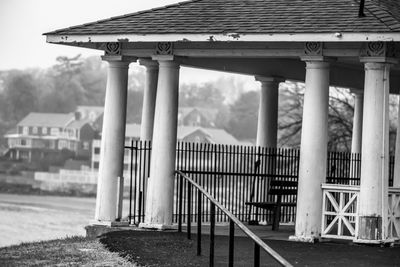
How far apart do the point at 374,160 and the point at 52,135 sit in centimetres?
14284

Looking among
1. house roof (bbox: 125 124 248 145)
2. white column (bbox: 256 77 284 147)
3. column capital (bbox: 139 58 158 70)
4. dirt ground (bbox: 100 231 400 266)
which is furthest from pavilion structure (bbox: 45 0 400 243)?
house roof (bbox: 125 124 248 145)

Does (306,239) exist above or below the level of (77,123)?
below

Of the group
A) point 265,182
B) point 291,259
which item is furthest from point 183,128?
point 291,259

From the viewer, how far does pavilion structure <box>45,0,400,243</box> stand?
17828 millimetres

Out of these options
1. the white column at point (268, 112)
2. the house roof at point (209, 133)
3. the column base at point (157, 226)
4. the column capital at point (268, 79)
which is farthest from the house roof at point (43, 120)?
the column base at point (157, 226)

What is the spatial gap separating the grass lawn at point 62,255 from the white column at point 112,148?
282cm

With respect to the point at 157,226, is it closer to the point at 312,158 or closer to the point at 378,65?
the point at 312,158

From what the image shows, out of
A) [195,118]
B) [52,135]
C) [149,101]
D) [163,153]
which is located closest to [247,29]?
[163,153]

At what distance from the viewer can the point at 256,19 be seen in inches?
751

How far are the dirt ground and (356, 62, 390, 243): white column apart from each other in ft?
1.23

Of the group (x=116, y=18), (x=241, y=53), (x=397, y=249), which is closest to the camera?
(x=397, y=249)

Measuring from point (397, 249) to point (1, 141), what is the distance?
5820 inches

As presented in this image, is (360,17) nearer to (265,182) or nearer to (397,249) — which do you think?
(397,249)

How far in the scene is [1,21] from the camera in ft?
634
